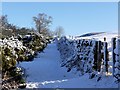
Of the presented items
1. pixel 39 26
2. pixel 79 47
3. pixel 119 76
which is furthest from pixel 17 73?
pixel 39 26

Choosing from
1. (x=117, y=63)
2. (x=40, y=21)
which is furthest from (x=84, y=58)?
(x=40, y=21)

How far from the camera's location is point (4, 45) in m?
12.5

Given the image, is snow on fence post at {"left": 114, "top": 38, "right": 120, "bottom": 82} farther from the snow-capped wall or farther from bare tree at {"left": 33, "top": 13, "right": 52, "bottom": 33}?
bare tree at {"left": 33, "top": 13, "right": 52, "bottom": 33}

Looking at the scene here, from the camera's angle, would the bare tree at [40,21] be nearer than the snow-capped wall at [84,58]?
No

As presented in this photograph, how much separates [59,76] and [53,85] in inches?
158

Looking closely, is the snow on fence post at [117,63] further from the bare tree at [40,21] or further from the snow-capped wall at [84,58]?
the bare tree at [40,21]

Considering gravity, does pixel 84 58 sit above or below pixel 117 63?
below

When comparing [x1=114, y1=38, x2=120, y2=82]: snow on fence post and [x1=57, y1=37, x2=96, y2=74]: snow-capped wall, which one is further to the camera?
[x1=57, y1=37, x2=96, y2=74]: snow-capped wall

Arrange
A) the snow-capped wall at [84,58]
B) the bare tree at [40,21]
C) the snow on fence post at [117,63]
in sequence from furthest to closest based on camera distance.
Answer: the bare tree at [40,21] → the snow-capped wall at [84,58] → the snow on fence post at [117,63]

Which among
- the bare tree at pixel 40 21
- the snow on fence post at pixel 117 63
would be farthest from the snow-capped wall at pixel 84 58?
the bare tree at pixel 40 21

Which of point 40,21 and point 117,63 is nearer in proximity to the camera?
point 117,63

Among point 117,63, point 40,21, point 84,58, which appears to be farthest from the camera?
point 40,21

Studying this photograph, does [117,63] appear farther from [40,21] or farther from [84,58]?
[40,21]

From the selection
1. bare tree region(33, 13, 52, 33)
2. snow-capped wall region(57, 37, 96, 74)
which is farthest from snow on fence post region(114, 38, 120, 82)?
bare tree region(33, 13, 52, 33)
